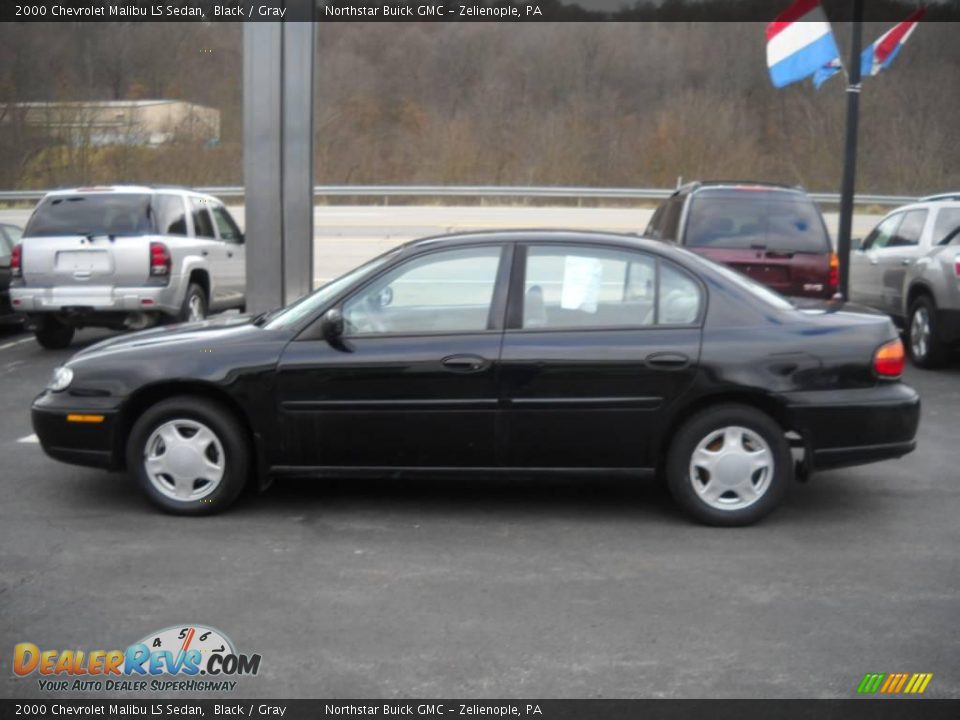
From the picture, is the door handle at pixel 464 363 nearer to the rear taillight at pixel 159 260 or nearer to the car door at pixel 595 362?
the car door at pixel 595 362

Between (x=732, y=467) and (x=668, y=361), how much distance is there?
62 cm

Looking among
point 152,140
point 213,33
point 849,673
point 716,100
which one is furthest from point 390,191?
point 849,673

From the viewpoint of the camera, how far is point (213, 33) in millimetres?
36750

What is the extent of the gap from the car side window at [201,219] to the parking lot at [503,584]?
6.33 meters

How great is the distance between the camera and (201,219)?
1349cm

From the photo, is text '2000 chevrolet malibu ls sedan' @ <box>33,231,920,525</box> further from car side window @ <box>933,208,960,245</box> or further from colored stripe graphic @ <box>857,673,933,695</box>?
car side window @ <box>933,208,960,245</box>

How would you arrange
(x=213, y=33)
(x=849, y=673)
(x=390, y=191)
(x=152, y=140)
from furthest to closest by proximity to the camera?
1. (x=213, y=33)
2. (x=152, y=140)
3. (x=390, y=191)
4. (x=849, y=673)

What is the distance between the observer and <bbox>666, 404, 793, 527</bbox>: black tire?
6.07 m

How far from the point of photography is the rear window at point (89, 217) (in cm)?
1229

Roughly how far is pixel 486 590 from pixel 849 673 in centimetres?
158

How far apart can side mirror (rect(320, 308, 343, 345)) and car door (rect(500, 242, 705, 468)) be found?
85 cm
